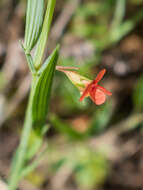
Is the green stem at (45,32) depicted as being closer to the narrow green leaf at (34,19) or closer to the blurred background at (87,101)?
the narrow green leaf at (34,19)

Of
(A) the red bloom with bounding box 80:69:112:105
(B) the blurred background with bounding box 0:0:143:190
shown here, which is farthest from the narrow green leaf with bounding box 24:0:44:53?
(B) the blurred background with bounding box 0:0:143:190

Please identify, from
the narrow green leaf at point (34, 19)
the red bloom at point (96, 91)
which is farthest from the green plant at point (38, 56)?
the red bloom at point (96, 91)

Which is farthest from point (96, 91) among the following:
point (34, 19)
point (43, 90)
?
point (34, 19)

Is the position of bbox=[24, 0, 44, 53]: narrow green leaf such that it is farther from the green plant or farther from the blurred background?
the blurred background

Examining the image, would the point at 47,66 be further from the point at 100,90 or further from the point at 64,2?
the point at 64,2

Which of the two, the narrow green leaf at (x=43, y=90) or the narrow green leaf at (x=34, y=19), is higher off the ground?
the narrow green leaf at (x=34, y=19)

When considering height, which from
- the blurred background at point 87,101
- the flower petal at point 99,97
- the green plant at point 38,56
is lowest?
the blurred background at point 87,101
